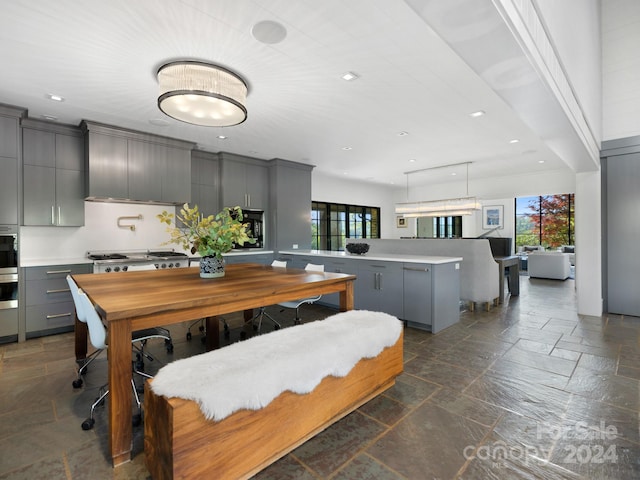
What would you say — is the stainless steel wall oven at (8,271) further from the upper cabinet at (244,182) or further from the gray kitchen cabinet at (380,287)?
the gray kitchen cabinet at (380,287)

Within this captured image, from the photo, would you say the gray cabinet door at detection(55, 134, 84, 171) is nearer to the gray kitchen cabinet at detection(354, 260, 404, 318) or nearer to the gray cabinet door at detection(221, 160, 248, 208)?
the gray cabinet door at detection(221, 160, 248, 208)

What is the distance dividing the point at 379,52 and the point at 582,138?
2.27 m

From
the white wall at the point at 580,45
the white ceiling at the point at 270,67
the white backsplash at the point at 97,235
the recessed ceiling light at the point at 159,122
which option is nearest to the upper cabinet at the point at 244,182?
the white ceiling at the point at 270,67

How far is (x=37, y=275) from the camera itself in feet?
11.5

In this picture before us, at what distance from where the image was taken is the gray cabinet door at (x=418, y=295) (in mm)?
3576

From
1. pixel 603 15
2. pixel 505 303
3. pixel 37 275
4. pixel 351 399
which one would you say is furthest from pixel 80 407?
pixel 603 15

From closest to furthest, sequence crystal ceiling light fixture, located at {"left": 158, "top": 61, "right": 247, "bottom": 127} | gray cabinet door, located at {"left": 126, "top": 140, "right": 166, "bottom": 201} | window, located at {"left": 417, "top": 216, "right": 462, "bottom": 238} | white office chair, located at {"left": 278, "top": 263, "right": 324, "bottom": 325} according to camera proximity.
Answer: crystal ceiling light fixture, located at {"left": 158, "top": 61, "right": 247, "bottom": 127}
white office chair, located at {"left": 278, "top": 263, "right": 324, "bottom": 325}
gray cabinet door, located at {"left": 126, "top": 140, "right": 166, "bottom": 201}
window, located at {"left": 417, "top": 216, "right": 462, "bottom": 238}

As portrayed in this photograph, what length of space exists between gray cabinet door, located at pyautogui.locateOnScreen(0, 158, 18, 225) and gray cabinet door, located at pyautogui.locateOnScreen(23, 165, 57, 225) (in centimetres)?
23

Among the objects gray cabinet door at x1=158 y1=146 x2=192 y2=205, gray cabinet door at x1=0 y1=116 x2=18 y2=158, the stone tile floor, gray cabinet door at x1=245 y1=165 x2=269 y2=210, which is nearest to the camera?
the stone tile floor

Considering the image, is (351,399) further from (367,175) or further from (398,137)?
(367,175)

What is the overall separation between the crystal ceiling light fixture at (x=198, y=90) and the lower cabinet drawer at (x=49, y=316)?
9.07 feet

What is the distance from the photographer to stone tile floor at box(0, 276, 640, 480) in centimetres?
152

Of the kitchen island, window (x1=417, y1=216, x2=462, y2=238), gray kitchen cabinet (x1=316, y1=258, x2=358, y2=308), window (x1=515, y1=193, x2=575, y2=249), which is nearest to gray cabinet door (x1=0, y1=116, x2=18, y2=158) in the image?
gray kitchen cabinet (x1=316, y1=258, x2=358, y2=308)

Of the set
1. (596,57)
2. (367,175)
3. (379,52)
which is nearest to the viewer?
(379,52)
